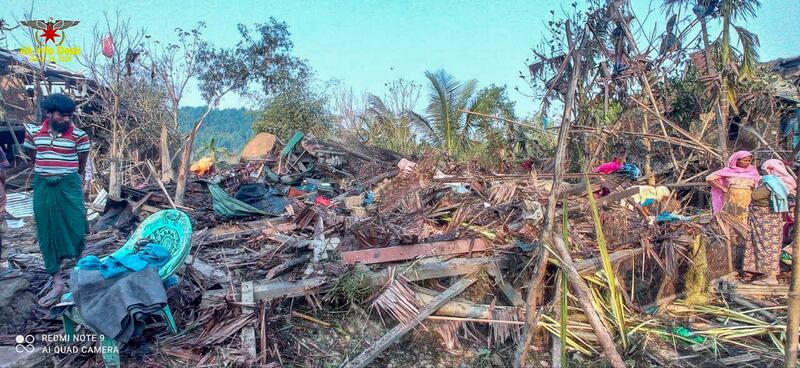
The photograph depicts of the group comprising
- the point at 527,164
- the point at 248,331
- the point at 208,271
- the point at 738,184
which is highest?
the point at 527,164

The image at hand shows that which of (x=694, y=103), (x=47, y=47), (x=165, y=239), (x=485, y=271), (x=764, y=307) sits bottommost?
(x=764, y=307)

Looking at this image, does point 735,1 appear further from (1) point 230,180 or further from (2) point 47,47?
(2) point 47,47

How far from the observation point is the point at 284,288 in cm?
392

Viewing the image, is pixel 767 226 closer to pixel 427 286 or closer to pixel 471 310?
pixel 471 310

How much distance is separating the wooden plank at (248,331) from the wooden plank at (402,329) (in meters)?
0.65

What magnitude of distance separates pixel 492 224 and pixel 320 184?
525 cm

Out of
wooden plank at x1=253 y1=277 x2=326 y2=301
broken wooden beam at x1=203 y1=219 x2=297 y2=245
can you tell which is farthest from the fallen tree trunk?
broken wooden beam at x1=203 y1=219 x2=297 y2=245

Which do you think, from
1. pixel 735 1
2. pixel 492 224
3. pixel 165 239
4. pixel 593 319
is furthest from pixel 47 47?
pixel 735 1

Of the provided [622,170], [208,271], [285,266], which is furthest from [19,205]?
[622,170]

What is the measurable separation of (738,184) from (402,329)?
13.6 ft

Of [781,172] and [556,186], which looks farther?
[781,172]

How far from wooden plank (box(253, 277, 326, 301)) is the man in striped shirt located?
153 cm

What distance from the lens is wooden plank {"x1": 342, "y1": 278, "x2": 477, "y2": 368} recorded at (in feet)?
11.6

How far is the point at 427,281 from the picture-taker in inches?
180
